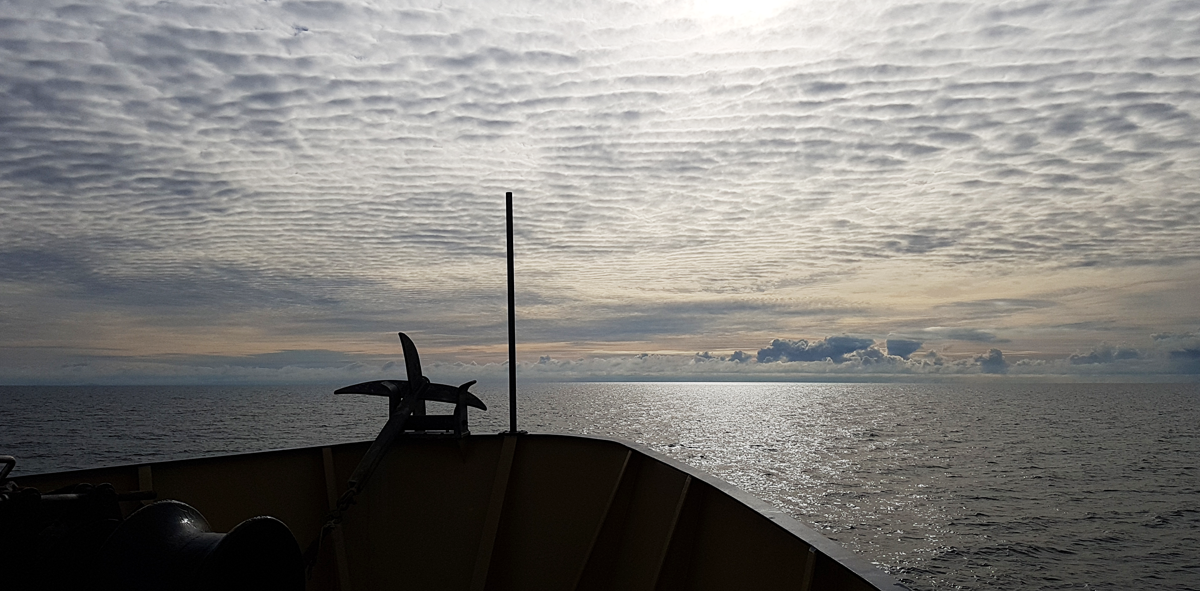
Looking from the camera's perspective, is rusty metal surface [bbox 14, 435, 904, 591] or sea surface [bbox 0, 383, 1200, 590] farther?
sea surface [bbox 0, 383, 1200, 590]

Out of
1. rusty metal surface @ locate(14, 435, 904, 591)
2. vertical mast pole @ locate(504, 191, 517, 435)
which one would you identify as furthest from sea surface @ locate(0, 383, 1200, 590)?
vertical mast pole @ locate(504, 191, 517, 435)

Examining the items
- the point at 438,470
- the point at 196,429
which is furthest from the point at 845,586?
the point at 196,429

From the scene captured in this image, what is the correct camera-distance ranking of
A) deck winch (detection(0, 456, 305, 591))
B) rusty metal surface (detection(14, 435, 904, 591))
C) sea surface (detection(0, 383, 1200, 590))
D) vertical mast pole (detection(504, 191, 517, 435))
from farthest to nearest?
sea surface (detection(0, 383, 1200, 590))
vertical mast pole (detection(504, 191, 517, 435))
rusty metal surface (detection(14, 435, 904, 591))
deck winch (detection(0, 456, 305, 591))

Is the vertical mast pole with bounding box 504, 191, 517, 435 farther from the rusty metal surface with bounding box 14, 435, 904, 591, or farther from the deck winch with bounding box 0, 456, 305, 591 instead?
the deck winch with bounding box 0, 456, 305, 591

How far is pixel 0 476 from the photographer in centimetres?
397

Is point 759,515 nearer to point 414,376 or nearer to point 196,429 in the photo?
point 414,376

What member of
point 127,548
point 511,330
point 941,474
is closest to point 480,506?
point 511,330

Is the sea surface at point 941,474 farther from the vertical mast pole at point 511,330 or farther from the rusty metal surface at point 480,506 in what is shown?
the vertical mast pole at point 511,330

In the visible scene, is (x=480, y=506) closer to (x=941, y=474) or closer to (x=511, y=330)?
(x=511, y=330)

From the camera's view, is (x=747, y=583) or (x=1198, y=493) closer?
(x=747, y=583)

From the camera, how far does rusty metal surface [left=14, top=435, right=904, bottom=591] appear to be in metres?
6.20

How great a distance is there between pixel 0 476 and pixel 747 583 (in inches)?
165

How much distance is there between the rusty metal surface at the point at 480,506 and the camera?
620 centimetres

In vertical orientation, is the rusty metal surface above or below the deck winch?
below
